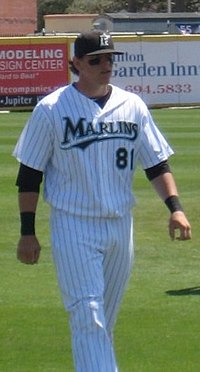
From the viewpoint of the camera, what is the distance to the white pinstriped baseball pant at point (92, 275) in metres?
5.73

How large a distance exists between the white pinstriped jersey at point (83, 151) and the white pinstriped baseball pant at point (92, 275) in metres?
0.08

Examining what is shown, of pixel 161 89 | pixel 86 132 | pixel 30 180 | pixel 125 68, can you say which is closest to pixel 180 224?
pixel 86 132

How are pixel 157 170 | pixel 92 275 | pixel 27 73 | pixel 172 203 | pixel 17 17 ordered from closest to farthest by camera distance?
pixel 92 275 → pixel 172 203 → pixel 157 170 → pixel 27 73 → pixel 17 17

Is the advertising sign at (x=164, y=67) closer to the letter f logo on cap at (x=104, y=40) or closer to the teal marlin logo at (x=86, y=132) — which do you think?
the letter f logo on cap at (x=104, y=40)

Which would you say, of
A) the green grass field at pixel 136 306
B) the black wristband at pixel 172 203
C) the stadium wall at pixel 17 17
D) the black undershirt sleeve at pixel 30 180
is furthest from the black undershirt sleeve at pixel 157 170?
the stadium wall at pixel 17 17

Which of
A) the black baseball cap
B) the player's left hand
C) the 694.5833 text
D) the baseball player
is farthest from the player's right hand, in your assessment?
the 694.5833 text

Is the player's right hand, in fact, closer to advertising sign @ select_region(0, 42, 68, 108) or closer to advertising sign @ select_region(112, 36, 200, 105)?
advertising sign @ select_region(0, 42, 68, 108)

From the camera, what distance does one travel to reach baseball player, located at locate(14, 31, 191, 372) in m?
5.84

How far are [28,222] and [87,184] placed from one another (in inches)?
14.5

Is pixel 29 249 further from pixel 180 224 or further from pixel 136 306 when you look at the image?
pixel 136 306

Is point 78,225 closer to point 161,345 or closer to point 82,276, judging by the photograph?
point 82,276

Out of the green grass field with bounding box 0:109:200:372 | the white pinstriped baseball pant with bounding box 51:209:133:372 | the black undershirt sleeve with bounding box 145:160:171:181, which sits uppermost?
the black undershirt sleeve with bounding box 145:160:171:181

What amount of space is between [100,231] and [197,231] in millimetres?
7923

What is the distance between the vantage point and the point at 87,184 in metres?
5.90
